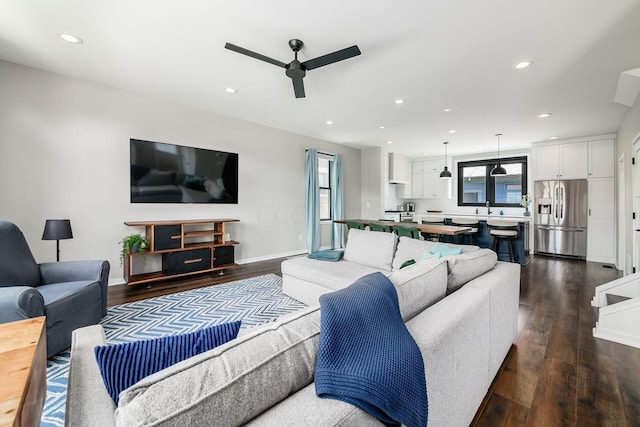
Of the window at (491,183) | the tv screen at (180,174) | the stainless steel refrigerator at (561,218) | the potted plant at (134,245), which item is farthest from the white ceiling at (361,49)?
the window at (491,183)

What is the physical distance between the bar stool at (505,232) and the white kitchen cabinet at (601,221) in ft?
6.02

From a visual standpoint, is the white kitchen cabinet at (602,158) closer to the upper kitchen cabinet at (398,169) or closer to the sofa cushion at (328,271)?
the upper kitchen cabinet at (398,169)

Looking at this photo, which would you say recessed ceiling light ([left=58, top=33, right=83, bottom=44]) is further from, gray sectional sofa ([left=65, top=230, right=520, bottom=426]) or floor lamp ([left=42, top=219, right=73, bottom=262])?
gray sectional sofa ([left=65, top=230, right=520, bottom=426])

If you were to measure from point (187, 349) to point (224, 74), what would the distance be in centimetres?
327

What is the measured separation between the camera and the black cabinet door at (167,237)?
3725 millimetres

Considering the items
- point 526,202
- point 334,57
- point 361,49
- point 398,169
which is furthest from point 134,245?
point 526,202

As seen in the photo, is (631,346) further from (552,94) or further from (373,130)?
(373,130)

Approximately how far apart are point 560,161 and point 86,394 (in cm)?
800

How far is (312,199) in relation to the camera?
611 centimetres

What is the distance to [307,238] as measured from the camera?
616 centimetres

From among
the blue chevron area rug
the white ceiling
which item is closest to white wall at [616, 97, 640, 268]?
the white ceiling

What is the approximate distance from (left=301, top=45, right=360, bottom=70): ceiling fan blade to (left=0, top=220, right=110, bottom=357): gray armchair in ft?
9.12

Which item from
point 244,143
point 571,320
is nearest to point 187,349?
point 571,320

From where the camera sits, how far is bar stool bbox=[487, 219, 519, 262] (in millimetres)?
5008
